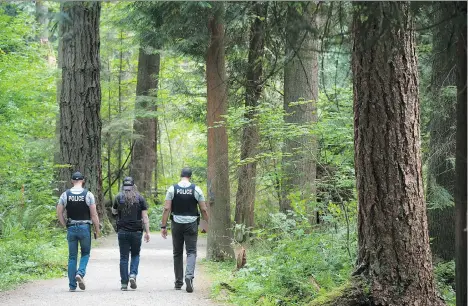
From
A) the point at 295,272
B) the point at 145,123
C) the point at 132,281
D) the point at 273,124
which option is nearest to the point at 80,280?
the point at 132,281

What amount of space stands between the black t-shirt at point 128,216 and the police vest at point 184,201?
636 millimetres

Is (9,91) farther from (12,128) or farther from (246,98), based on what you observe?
(246,98)

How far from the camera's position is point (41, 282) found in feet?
43.9

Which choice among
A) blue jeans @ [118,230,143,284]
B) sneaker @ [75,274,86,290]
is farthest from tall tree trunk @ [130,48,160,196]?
sneaker @ [75,274,86,290]

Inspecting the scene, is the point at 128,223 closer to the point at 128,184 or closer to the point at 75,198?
the point at 128,184

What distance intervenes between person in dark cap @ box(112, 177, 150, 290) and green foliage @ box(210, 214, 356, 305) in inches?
59.8

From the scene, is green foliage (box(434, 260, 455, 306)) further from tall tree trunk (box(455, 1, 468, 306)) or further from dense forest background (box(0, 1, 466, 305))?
tall tree trunk (box(455, 1, 468, 306))

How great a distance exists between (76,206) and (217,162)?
485 cm

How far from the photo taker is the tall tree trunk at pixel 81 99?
811 inches

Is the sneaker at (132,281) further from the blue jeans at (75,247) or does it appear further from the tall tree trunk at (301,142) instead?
the tall tree trunk at (301,142)

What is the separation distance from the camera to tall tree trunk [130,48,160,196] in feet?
96.3

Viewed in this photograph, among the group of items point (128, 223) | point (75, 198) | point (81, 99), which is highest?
point (81, 99)

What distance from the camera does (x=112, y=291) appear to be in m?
12.2

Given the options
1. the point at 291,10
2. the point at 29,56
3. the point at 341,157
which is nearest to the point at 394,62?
the point at 291,10
